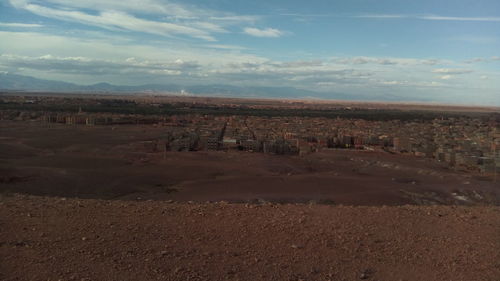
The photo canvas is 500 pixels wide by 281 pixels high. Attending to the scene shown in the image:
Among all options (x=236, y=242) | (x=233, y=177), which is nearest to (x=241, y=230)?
(x=236, y=242)

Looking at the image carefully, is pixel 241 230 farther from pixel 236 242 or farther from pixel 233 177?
pixel 233 177

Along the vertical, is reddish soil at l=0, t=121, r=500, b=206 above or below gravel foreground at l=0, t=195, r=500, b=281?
below

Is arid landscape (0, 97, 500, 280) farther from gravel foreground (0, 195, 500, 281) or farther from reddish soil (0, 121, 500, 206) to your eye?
reddish soil (0, 121, 500, 206)

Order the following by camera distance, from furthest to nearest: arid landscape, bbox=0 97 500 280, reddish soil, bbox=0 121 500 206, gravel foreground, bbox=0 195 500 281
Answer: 1. reddish soil, bbox=0 121 500 206
2. arid landscape, bbox=0 97 500 280
3. gravel foreground, bbox=0 195 500 281

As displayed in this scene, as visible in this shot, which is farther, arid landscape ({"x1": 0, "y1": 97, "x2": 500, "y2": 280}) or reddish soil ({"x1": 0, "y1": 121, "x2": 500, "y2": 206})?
reddish soil ({"x1": 0, "y1": 121, "x2": 500, "y2": 206})

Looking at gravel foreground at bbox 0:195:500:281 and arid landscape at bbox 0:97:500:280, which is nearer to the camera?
gravel foreground at bbox 0:195:500:281

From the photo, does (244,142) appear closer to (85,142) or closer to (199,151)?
(199,151)

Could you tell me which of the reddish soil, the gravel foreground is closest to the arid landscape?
the gravel foreground

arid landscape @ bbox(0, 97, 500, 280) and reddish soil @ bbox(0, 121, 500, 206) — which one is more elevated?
arid landscape @ bbox(0, 97, 500, 280)

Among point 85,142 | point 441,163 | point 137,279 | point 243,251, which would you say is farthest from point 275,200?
point 85,142

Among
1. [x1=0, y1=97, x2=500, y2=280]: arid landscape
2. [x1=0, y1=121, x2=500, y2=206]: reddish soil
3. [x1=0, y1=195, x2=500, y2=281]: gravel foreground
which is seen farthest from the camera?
[x1=0, y1=121, x2=500, y2=206]: reddish soil
